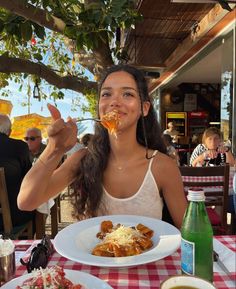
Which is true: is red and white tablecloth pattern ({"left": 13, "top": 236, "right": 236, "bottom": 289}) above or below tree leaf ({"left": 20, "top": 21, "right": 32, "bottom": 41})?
below

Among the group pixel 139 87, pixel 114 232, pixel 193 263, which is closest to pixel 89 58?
pixel 139 87

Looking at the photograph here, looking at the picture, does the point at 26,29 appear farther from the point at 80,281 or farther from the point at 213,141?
the point at 213,141

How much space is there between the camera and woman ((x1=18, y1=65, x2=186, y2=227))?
4.97 ft

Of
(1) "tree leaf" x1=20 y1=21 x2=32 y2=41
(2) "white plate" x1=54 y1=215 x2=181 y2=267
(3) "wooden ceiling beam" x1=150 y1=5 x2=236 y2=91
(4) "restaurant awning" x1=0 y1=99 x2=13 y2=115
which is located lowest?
(2) "white plate" x1=54 y1=215 x2=181 y2=267

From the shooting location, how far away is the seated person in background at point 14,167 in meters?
2.92

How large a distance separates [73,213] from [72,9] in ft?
8.50

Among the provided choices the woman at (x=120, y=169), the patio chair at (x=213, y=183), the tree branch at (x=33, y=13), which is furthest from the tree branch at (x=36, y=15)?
the woman at (x=120, y=169)

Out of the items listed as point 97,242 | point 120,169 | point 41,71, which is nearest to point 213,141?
point 41,71

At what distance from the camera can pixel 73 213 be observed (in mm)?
1817

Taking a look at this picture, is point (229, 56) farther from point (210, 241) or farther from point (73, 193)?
point (210, 241)

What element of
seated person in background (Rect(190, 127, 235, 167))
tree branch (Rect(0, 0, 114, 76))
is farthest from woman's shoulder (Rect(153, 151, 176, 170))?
seated person in background (Rect(190, 127, 235, 167))

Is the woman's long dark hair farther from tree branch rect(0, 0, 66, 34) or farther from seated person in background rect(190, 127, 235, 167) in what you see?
seated person in background rect(190, 127, 235, 167)

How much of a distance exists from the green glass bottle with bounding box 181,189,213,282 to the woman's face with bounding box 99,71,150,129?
0.77 m

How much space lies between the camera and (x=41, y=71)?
180 inches
